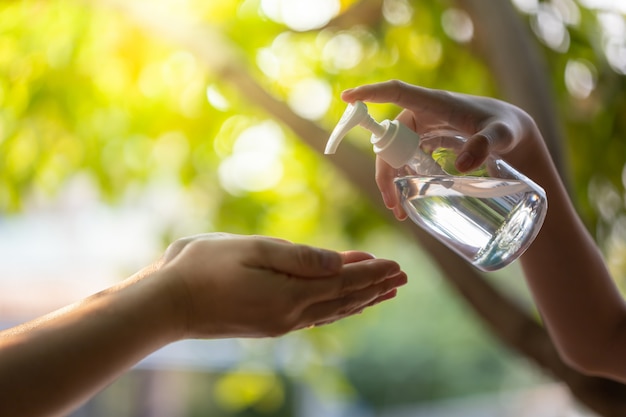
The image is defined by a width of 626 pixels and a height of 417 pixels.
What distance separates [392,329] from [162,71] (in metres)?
2.57

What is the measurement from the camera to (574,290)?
562 millimetres

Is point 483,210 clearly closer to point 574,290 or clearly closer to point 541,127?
point 574,290

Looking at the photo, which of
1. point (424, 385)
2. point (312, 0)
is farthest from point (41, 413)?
point (424, 385)

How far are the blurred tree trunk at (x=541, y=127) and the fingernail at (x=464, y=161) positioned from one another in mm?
399

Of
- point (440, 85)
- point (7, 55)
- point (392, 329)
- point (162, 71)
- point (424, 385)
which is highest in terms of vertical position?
point (7, 55)

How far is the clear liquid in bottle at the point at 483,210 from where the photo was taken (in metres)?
0.45

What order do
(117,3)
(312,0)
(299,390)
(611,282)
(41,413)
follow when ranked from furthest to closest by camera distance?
(299,390), (312,0), (117,3), (611,282), (41,413)

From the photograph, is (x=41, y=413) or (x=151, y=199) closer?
(x=41, y=413)

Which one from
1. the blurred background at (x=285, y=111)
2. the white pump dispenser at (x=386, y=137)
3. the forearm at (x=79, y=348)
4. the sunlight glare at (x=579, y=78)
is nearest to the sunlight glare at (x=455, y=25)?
the blurred background at (x=285, y=111)

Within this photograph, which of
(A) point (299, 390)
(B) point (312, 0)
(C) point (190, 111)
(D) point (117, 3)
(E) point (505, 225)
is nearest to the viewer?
(E) point (505, 225)

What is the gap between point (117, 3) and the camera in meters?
1.05

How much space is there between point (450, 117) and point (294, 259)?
17cm

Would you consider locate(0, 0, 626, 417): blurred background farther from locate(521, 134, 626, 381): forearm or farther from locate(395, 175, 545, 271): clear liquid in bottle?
locate(395, 175, 545, 271): clear liquid in bottle

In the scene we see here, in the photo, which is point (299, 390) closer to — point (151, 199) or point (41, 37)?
point (151, 199)
